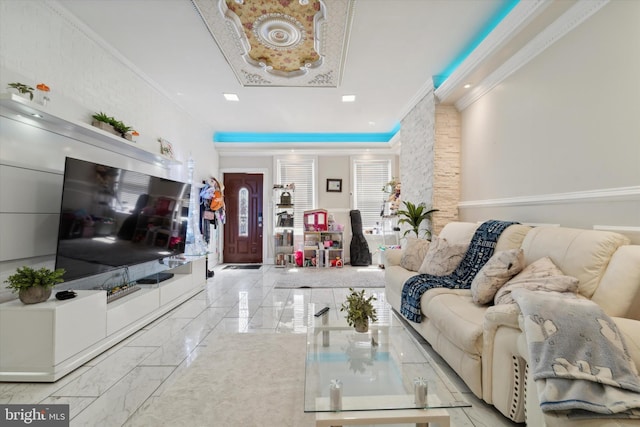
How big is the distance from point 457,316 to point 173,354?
2.16 meters

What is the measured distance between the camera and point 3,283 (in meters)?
1.96

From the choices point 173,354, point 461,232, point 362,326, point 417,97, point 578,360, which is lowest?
point 173,354

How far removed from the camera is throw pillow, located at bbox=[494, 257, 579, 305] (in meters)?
1.53

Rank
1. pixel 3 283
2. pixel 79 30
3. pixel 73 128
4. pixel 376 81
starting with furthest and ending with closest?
pixel 376 81 → pixel 79 30 → pixel 73 128 → pixel 3 283

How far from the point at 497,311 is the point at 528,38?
238cm

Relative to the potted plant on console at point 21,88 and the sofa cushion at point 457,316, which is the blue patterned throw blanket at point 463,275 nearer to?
the sofa cushion at point 457,316

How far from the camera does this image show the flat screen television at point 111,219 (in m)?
2.19

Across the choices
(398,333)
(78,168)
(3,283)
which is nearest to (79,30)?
(78,168)

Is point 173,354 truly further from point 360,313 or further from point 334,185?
point 334,185

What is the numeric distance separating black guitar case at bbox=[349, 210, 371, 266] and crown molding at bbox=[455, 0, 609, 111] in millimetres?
3406

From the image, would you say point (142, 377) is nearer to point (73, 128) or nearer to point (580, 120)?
point (73, 128)

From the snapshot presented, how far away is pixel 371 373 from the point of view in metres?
1.42

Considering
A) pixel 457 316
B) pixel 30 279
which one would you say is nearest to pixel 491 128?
pixel 457 316

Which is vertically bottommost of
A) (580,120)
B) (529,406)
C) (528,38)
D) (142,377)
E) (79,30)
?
(142,377)
